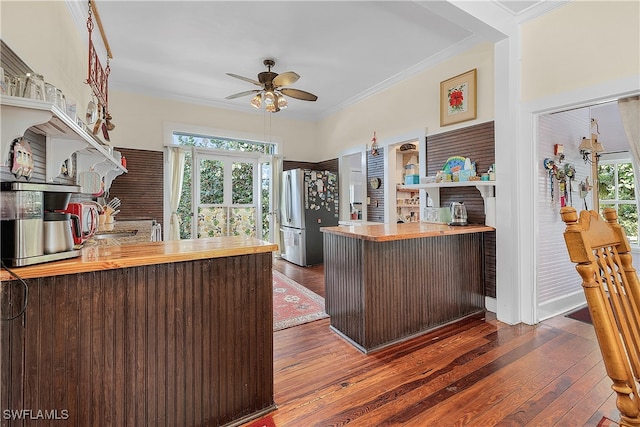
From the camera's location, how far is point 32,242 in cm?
112

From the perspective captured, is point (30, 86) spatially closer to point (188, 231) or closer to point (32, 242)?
point (32, 242)

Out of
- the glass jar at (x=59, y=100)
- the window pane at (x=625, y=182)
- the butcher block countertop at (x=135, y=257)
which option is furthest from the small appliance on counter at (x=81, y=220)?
the window pane at (x=625, y=182)

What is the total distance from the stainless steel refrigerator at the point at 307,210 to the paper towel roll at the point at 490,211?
9.68ft

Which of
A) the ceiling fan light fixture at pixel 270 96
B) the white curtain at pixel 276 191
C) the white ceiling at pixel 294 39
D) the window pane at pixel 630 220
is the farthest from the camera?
the white curtain at pixel 276 191

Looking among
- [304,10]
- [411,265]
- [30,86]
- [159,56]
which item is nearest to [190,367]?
[30,86]

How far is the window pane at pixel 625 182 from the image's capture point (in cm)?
455

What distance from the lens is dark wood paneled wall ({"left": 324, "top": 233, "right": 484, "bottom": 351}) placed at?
7.71 feet

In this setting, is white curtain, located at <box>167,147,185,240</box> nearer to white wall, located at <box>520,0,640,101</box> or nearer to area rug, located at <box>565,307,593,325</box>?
white wall, located at <box>520,0,640,101</box>

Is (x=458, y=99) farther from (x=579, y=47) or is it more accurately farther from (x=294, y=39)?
(x=294, y=39)

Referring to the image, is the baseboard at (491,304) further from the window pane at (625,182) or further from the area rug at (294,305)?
the window pane at (625,182)

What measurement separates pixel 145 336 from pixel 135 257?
1.21ft

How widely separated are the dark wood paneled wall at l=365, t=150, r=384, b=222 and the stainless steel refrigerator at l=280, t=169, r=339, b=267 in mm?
907

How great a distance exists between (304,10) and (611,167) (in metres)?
Result: 5.31

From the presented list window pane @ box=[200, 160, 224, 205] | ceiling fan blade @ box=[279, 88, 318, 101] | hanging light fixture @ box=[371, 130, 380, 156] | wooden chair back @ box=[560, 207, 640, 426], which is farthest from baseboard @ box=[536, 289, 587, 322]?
window pane @ box=[200, 160, 224, 205]
